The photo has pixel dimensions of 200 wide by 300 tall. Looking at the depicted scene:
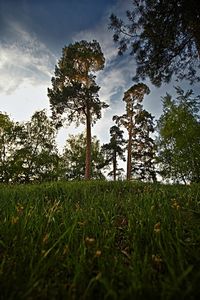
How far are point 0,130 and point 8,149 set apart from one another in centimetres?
270

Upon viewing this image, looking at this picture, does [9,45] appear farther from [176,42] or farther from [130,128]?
[130,128]

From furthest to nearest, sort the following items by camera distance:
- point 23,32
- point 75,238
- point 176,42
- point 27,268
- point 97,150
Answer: point 97,150
point 23,32
point 176,42
point 75,238
point 27,268

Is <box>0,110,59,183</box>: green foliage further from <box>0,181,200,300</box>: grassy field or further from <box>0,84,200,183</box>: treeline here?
<box>0,181,200,300</box>: grassy field

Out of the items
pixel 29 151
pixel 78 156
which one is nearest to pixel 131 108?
pixel 29 151

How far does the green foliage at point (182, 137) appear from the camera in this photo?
2142cm

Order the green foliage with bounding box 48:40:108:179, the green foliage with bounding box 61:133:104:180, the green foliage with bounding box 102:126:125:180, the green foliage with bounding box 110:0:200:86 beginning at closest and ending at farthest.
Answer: the green foliage with bounding box 110:0:200:86 → the green foliage with bounding box 48:40:108:179 → the green foliage with bounding box 102:126:125:180 → the green foliage with bounding box 61:133:104:180

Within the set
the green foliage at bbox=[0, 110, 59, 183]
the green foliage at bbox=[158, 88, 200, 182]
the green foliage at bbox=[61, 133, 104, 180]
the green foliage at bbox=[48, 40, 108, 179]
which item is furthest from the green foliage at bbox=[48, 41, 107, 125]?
the green foliage at bbox=[61, 133, 104, 180]

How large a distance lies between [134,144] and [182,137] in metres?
10.0

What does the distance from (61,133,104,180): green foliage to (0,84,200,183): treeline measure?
7.90 metres

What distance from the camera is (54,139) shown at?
35000 millimetres

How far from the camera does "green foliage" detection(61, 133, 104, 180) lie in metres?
A: 48.8

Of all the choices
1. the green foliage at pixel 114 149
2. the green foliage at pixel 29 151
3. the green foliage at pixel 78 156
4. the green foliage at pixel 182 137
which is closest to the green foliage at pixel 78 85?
the green foliage at pixel 182 137

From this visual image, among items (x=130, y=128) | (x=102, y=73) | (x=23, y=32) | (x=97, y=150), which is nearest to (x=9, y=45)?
(x=23, y=32)

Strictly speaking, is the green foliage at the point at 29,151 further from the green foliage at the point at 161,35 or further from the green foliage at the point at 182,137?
the green foliage at the point at 161,35
